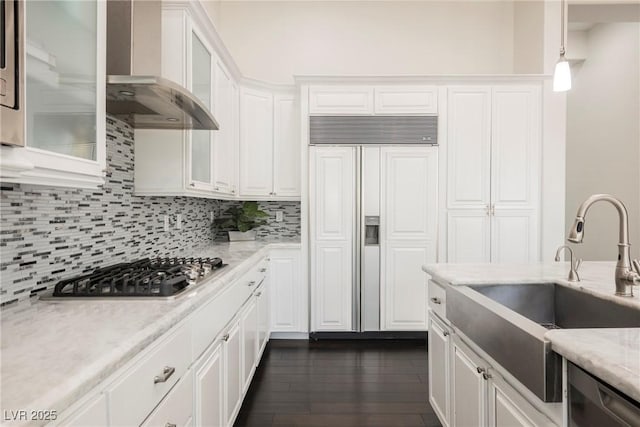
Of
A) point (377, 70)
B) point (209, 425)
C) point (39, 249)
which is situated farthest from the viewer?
point (377, 70)

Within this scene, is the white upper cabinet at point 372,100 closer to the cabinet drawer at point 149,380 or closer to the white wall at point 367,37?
the white wall at point 367,37

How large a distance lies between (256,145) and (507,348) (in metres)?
3.07

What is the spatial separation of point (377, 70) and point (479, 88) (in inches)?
46.9

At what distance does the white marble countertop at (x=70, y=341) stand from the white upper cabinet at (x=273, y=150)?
7.46 ft

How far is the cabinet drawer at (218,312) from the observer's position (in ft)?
4.74

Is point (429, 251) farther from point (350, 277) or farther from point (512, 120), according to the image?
point (512, 120)

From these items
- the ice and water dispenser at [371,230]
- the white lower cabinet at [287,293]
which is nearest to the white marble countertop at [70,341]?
the white lower cabinet at [287,293]

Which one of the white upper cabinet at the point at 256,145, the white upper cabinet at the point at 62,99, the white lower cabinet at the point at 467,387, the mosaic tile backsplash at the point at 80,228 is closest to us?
the white upper cabinet at the point at 62,99

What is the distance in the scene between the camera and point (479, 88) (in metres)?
3.54

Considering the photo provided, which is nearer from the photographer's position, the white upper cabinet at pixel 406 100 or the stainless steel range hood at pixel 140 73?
the stainless steel range hood at pixel 140 73

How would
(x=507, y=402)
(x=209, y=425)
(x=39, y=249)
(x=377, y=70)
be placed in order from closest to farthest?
(x=507, y=402) < (x=39, y=249) < (x=209, y=425) < (x=377, y=70)

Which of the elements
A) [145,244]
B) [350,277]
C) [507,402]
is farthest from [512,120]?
[145,244]

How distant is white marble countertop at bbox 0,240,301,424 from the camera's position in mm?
690

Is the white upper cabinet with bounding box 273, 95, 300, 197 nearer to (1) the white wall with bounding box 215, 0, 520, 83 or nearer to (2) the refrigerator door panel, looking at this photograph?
(1) the white wall with bounding box 215, 0, 520, 83
